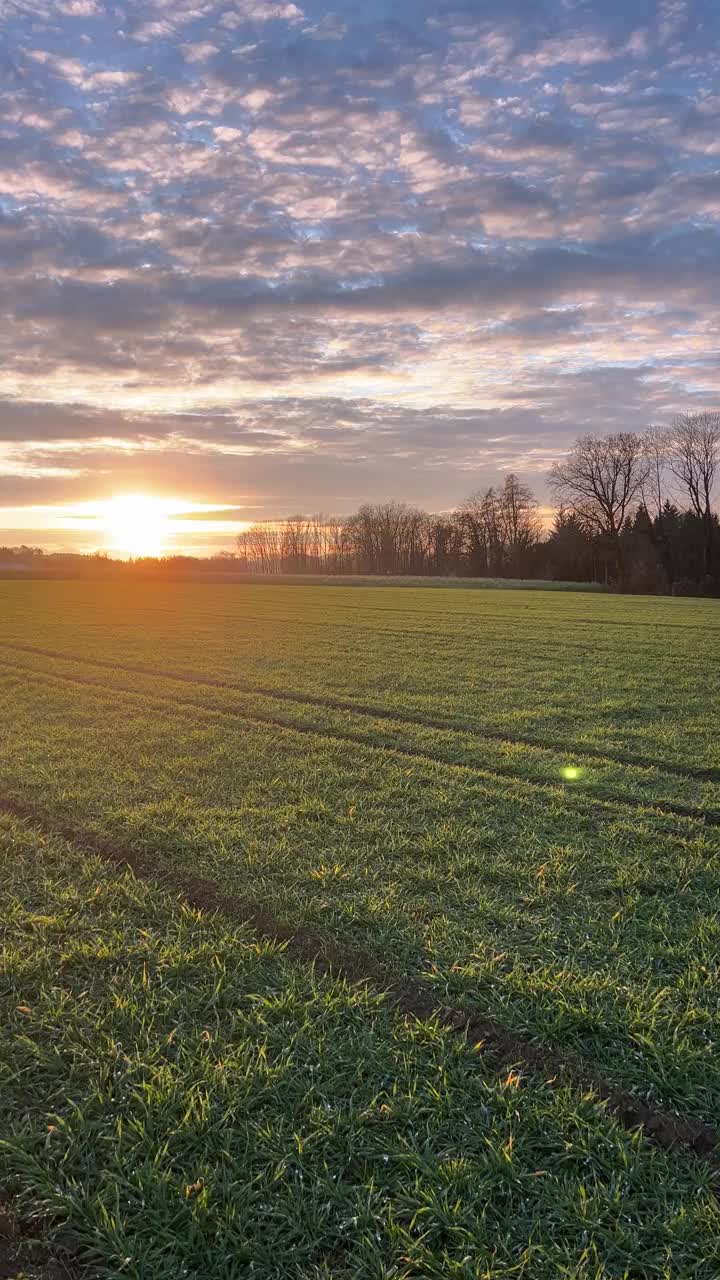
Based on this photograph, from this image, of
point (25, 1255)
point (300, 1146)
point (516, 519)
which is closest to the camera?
point (25, 1255)

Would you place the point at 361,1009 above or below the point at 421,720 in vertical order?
below

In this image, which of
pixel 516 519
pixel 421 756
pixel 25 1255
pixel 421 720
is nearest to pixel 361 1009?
pixel 25 1255

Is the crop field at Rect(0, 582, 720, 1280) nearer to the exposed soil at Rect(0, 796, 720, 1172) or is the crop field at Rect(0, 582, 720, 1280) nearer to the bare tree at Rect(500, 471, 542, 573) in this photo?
the exposed soil at Rect(0, 796, 720, 1172)

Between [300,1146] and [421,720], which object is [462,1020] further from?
[421,720]

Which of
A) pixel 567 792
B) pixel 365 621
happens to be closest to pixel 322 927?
pixel 567 792

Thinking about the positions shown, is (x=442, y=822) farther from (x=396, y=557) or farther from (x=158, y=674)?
(x=396, y=557)

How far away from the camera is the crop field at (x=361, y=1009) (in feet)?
8.16

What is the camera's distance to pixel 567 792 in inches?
282

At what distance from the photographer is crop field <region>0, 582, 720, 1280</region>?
2486 mm

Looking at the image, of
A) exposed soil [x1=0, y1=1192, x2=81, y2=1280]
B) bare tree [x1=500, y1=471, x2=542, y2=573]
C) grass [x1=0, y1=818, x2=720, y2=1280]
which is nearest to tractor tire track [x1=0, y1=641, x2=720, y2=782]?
grass [x1=0, y1=818, x2=720, y2=1280]

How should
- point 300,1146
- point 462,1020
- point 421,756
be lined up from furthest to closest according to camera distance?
point 421,756, point 462,1020, point 300,1146

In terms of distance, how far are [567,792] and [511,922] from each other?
113 inches

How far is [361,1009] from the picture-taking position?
143 inches

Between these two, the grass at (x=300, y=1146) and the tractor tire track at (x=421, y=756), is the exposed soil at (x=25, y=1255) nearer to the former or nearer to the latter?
the grass at (x=300, y=1146)
